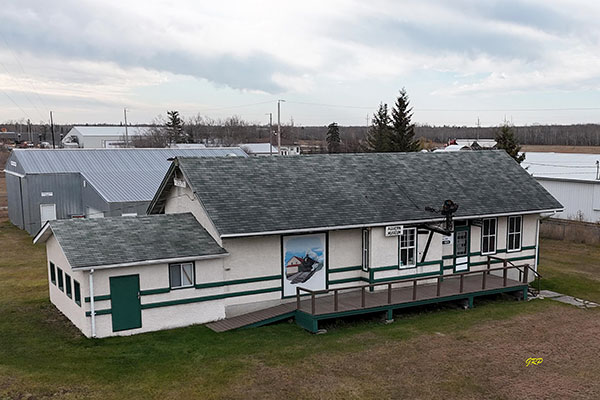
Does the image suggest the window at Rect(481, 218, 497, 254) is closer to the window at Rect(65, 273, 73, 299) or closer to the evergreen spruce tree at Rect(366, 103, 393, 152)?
the window at Rect(65, 273, 73, 299)

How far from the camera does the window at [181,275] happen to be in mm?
15516

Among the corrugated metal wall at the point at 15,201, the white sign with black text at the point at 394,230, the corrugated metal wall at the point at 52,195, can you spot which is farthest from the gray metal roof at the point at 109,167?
the white sign with black text at the point at 394,230

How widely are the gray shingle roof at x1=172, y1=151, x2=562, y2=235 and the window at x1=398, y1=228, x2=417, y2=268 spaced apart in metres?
0.57

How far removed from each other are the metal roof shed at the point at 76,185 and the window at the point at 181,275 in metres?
16.5

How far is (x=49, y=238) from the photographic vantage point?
17.5 meters

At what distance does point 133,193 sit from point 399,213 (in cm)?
1872

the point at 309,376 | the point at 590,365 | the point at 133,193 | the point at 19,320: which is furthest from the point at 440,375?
the point at 133,193

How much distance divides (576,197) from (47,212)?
33.2 m

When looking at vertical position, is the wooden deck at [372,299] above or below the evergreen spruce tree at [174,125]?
below

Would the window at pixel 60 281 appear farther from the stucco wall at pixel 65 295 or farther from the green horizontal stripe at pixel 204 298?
the green horizontal stripe at pixel 204 298

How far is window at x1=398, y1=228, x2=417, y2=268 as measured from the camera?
61.2 ft

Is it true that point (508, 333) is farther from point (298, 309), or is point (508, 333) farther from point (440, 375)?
point (298, 309)

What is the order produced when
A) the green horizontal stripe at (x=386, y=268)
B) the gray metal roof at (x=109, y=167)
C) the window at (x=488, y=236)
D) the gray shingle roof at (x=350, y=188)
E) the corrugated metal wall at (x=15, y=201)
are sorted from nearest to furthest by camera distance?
1. the gray shingle roof at (x=350, y=188)
2. the green horizontal stripe at (x=386, y=268)
3. the window at (x=488, y=236)
4. the gray metal roof at (x=109, y=167)
5. the corrugated metal wall at (x=15, y=201)

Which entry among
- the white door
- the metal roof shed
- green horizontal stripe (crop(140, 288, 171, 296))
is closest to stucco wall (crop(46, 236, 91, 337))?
green horizontal stripe (crop(140, 288, 171, 296))
